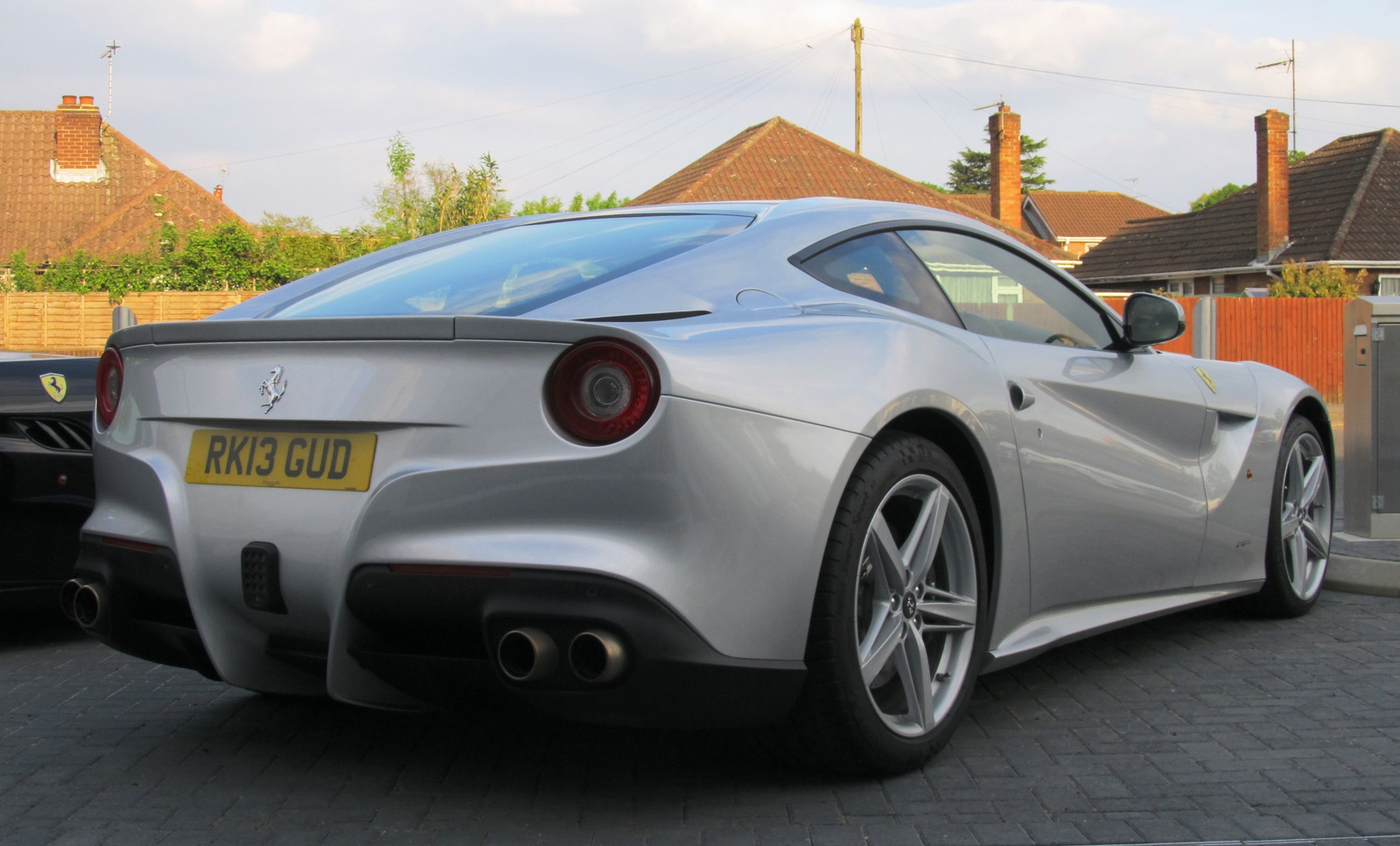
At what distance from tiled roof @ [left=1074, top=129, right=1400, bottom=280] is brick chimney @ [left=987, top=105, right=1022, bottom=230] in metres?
4.73

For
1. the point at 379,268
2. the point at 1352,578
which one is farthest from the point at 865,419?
the point at 1352,578

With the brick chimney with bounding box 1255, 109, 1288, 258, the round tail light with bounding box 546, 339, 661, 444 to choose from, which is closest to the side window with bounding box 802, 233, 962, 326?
the round tail light with bounding box 546, 339, 661, 444

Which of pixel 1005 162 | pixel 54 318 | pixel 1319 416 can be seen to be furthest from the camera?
pixel 1005 162

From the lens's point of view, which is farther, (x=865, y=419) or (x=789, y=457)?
(x=865, y=419)

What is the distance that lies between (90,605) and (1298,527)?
414cm

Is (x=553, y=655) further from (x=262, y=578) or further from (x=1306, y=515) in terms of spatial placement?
(x=1306, y=515)

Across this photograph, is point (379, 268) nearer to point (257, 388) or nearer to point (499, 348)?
point (257, 388)

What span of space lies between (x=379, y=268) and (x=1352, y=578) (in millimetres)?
4232

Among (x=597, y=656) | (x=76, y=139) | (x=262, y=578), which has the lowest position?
(x=597, y=656)

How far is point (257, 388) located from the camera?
2859 mm

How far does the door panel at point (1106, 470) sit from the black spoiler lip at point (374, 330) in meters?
1.41

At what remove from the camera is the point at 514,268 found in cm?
333

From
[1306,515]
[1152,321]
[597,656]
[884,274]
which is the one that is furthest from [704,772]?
[1306,515]

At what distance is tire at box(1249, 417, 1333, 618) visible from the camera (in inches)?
191
